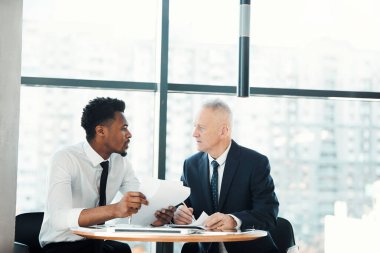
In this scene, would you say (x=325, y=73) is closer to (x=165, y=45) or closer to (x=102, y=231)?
(x=165, y=45)

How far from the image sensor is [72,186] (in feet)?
12.9

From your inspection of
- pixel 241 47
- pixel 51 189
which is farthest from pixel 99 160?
pixel 241 47

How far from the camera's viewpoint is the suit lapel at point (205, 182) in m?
4.12

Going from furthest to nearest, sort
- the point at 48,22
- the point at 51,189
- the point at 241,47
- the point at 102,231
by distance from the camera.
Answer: the point at 48,22, the point at 241,47, the point at 51,189, the point at 102,231

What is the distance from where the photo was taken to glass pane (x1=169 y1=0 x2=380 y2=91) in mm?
5215

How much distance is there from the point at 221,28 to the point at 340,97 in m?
1.12

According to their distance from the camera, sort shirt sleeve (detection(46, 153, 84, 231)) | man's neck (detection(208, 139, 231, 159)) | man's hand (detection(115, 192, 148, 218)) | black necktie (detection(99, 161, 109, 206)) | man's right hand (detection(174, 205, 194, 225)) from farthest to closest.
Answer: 1. man's neck (detection(208, 139, 231, 159))
2. black necktie (detection(99, 161, 109, 206))
3. man's right hand (detection(174, 205, 194, 225))
4. shirt sleeve (detection(46, 153, 84, 231))
5. man's hand (detection(115, 192, 148, 218))

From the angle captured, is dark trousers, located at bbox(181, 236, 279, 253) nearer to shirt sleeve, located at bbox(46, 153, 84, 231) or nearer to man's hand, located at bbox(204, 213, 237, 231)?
man's hand, located at bbox(204, 213, 237, 231)

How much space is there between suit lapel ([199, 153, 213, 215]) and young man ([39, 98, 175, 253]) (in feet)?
1.48

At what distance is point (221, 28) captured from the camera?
5293 mm

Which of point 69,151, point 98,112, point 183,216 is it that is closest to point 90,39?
point 98,112

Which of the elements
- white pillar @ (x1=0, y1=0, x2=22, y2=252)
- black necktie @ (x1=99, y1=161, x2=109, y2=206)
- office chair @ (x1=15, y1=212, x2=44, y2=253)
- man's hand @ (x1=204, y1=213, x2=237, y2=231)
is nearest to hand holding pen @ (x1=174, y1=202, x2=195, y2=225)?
man's hand @ (x1=204, y1=213, x2=237, y2=231)

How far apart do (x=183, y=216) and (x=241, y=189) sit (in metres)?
0.47

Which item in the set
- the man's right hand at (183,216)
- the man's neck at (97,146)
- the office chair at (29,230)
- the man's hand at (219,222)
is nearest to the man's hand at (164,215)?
the man's right hand at (183,216)
